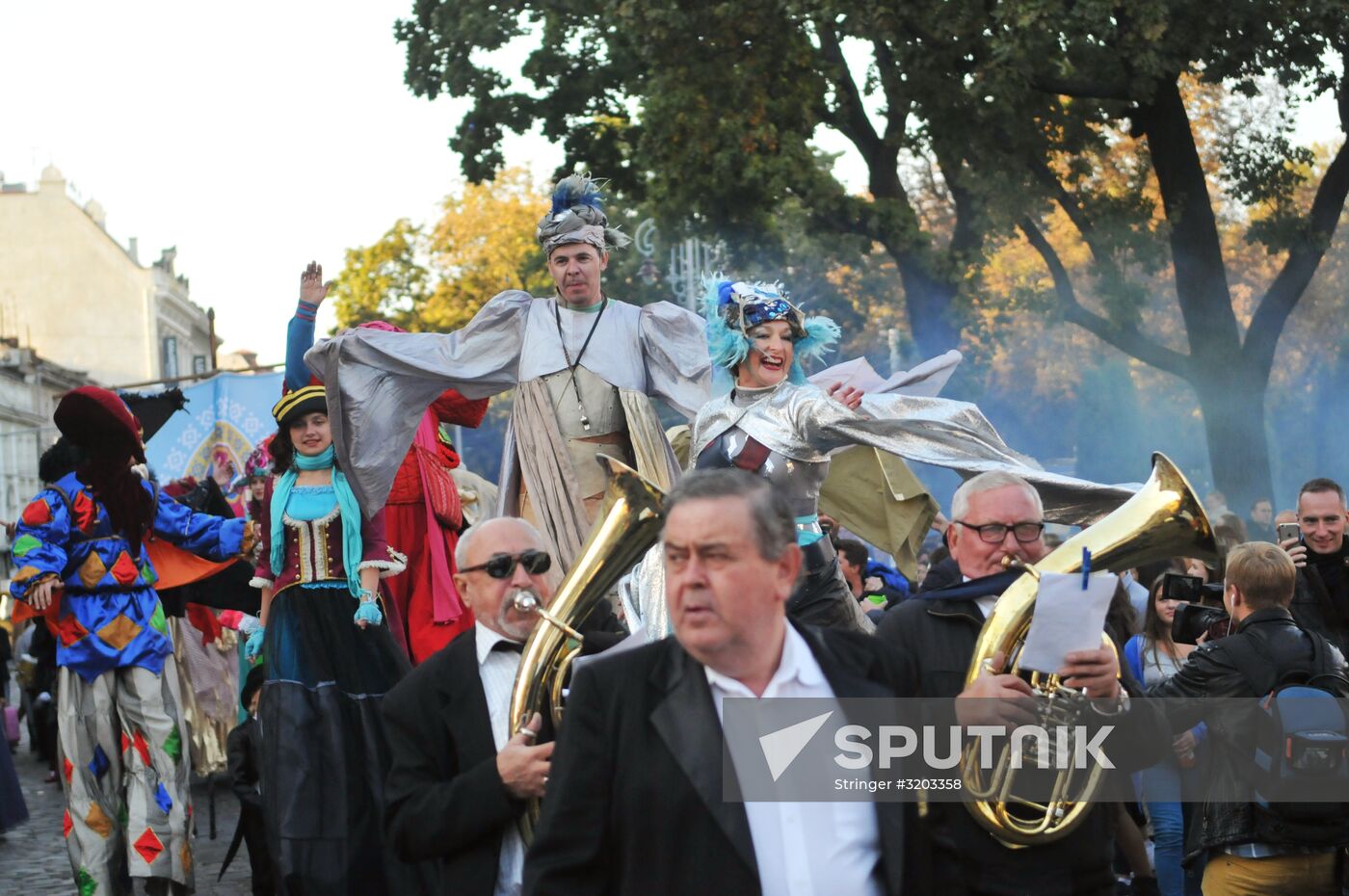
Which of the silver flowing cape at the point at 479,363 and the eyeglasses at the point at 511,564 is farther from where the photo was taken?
the silver flowing cape at the point at 479,363

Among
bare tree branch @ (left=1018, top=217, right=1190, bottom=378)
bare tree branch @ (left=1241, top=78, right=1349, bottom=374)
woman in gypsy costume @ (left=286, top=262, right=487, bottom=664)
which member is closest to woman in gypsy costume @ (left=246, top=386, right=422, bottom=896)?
woman in gypsy costume @ (left=286, top=262, right=487, bottom=664)

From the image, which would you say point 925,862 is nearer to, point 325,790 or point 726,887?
point 726,887

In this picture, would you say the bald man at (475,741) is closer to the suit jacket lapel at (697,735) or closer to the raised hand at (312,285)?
the suit jacket lapel at (697,735)

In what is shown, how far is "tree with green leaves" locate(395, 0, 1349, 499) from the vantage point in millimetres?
19562

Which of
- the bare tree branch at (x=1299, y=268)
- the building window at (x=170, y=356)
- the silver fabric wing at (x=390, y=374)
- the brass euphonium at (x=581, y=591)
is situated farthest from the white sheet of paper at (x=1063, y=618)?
the building window at (x=170, y=356)

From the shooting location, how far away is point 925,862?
11.9 ft

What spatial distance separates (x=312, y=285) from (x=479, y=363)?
2.87 feet

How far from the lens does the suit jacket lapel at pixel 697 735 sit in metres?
3.40

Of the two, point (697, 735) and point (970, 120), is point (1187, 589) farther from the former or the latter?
point (970, 120)

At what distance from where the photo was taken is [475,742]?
471 centimetres

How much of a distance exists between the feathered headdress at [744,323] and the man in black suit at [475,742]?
1938 millimetres

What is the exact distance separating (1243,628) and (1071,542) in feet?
6.57

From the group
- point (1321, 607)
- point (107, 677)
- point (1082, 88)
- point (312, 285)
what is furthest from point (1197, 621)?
point (1082, 88)

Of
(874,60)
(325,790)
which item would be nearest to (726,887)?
A: (325,790)
